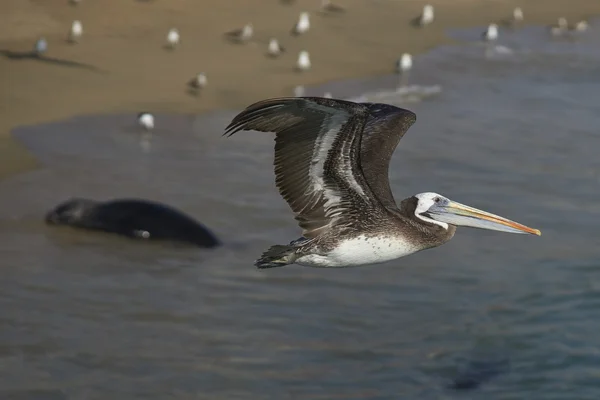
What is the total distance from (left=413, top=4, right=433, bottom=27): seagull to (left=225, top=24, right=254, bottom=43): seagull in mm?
4089

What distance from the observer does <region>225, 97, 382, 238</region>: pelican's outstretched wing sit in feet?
23.5

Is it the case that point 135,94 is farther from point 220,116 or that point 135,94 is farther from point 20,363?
point 20,363

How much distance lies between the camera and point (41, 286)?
1220 centimetres

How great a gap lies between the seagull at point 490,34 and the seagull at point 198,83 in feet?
21.8

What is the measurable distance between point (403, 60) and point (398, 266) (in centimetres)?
706

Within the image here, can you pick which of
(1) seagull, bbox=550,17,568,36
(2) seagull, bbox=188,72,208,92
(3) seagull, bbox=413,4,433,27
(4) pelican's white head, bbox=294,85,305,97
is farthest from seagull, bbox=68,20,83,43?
(1) seagull, bbox=550,17,568,36

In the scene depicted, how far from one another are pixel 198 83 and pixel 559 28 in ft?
30.0

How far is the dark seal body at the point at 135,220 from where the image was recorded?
525 inches

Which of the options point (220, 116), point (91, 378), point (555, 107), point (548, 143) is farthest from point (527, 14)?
point (91, 378)

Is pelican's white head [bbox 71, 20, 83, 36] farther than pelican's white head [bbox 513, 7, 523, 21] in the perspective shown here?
Result: No

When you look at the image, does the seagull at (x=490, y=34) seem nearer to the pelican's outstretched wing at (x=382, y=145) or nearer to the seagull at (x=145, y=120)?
the seagull at (x=145, y=120)

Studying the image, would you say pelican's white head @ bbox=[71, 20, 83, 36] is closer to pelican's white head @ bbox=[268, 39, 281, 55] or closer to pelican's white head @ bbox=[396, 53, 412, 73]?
pelican's white head @ bbox=[268, 39, 281, 55]

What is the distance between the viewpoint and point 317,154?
25.3ft

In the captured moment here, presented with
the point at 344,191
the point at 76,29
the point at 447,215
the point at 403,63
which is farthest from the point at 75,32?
the point at 344,191
